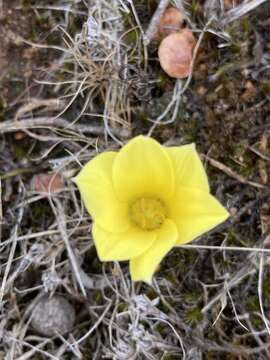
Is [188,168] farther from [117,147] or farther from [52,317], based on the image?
[52,317]

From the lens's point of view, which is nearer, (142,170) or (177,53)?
(142,170)

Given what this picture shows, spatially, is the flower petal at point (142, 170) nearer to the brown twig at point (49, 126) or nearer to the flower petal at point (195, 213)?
the flower petal at point (195, 213)

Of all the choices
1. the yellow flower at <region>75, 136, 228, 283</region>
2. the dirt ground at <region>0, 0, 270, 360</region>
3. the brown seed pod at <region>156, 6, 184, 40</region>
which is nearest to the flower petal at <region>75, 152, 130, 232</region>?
the yellow flower at <region>75, 136, 228, 283</region>

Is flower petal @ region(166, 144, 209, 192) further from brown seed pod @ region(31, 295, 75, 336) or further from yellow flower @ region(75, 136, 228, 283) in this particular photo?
brown seed pod @ region(31, 295, 75, 336)

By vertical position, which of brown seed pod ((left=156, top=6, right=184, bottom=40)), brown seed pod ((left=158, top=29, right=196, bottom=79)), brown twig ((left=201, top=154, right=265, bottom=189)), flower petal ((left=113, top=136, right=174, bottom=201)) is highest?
brown seed pod ((left=156, top=6, right=184, bottom=40))

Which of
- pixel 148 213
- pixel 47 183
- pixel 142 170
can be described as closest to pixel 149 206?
pixel 148 213

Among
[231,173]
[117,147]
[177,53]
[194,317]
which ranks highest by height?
[177,53]

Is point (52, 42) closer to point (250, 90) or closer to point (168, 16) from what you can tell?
point (168, 16)
